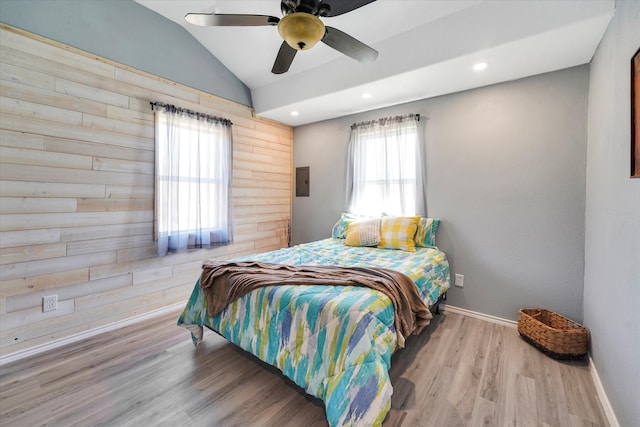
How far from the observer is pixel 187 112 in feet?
9.55

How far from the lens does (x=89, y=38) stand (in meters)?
2.32

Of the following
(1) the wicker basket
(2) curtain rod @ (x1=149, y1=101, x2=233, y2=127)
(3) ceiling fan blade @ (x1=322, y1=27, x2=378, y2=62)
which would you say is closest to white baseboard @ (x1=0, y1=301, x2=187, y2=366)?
(2) curtain rod @ (x1=149, y1=101, x2=233, y2=127)

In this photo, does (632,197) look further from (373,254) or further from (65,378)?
(65,378)

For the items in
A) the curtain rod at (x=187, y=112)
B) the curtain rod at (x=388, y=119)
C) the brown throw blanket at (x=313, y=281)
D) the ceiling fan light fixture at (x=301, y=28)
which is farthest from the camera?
the curtain rod at (x=388, y=119)

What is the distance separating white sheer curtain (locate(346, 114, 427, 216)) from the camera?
10.2 ft

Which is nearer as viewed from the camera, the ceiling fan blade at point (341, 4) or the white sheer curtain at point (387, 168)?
the ceiling fan blade at point (341, 4)

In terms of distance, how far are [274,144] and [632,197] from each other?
3.65m

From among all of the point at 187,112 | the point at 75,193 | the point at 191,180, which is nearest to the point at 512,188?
the point at 191,180

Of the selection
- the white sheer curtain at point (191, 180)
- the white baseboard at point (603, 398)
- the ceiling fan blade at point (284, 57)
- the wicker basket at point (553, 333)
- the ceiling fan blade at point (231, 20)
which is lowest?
the white baseboard at point (603, 398)

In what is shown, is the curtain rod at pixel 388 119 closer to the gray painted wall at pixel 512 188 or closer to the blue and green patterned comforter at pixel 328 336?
the gray painted wall at pixel 512 188

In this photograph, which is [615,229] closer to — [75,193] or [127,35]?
[75,193]

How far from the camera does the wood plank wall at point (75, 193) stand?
200 cm

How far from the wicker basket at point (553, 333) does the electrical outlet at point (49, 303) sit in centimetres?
390

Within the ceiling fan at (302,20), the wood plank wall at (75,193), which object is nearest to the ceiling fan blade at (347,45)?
the ceiling fan at (302,20)
